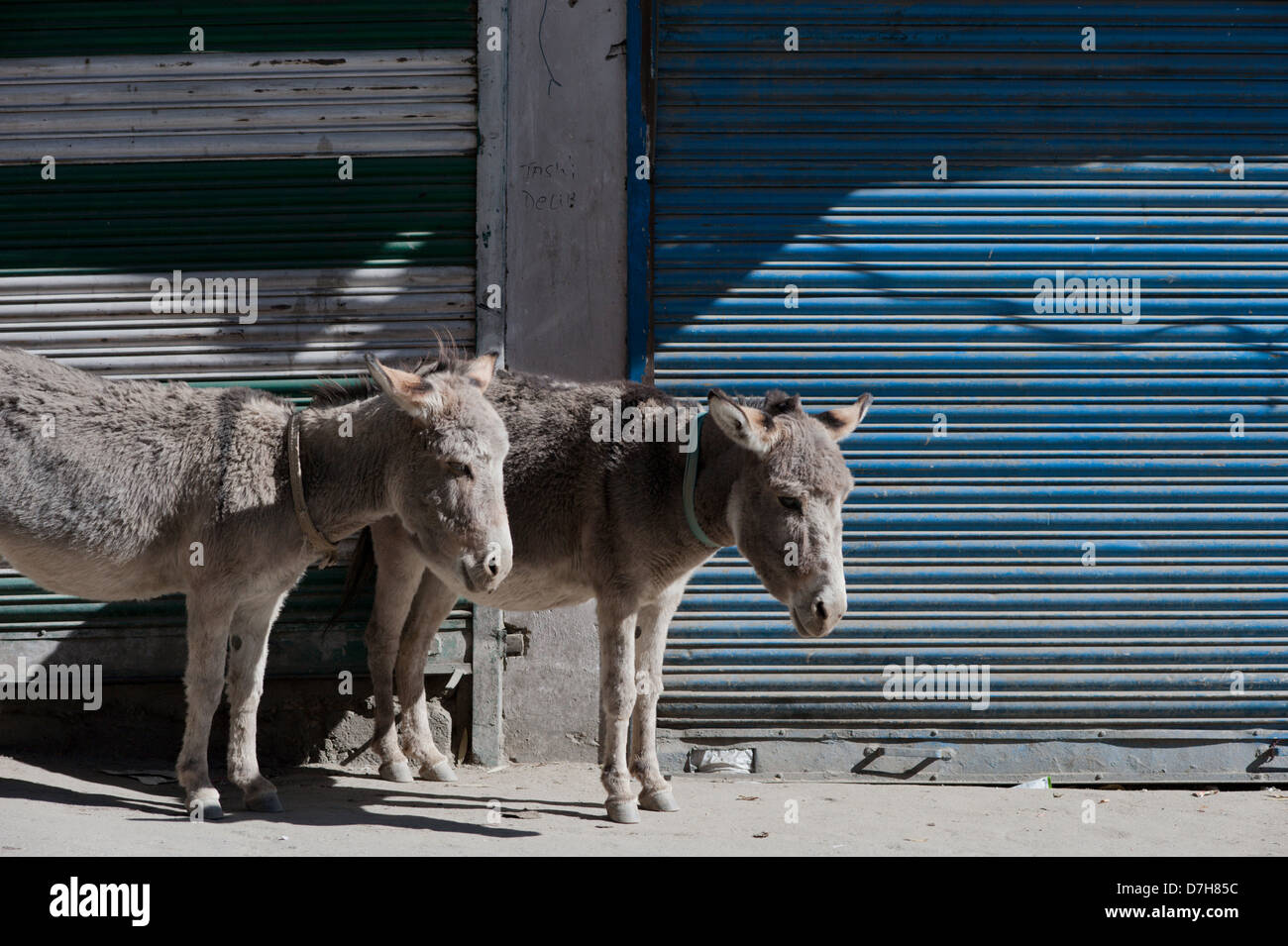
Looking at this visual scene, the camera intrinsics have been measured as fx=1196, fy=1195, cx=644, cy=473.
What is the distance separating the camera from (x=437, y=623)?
635 centimetres

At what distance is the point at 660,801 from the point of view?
5637mm

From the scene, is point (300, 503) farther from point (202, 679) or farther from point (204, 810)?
point (204, 810)

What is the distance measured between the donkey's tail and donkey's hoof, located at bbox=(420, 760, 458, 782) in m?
0.95

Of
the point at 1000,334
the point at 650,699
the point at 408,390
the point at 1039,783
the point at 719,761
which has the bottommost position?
the point at 1039,783

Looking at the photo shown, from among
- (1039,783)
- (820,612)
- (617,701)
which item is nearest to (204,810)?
(617,701)

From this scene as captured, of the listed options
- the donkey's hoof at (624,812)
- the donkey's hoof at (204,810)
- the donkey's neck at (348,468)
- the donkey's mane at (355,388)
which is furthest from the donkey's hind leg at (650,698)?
A: the donkey's hoof at (204,810)

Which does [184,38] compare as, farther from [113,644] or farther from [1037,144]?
[1037,144]

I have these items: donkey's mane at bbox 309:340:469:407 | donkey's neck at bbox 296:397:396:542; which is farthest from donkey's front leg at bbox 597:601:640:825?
donkey's mane at bbox 309:340:469:407

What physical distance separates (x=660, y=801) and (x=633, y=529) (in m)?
1.30

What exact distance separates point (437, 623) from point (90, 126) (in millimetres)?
3529

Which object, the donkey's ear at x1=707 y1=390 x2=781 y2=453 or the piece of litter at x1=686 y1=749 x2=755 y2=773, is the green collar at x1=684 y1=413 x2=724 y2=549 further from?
the piece of litter at x1=686 y1=749 x2=755 y2=773

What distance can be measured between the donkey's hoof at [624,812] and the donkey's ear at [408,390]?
1953mm

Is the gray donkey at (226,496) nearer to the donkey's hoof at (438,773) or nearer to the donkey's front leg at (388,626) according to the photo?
the donkey's front leg at (388,626)

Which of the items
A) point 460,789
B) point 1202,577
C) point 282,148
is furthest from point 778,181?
point 460,789
